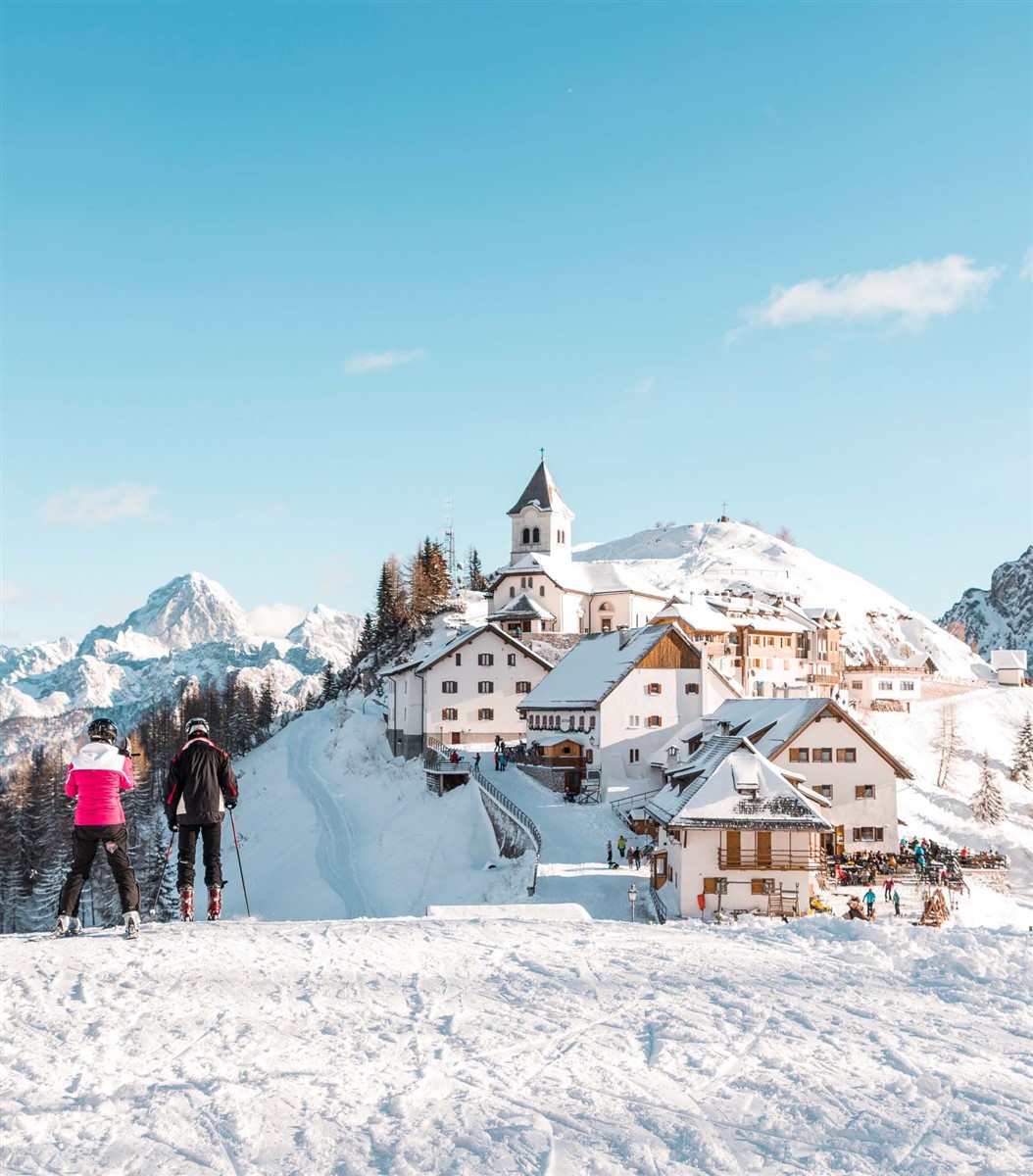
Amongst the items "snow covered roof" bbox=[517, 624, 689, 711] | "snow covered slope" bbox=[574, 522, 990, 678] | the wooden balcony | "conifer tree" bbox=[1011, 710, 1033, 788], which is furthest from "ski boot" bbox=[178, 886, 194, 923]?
"snow covered slope" bbox=[574, 522, 990, 678]

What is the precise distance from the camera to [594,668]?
57.6 meters

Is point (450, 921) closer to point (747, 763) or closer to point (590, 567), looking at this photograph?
point (747, 763)

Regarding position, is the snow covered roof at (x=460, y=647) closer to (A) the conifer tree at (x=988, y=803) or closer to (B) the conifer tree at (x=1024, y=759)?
(A) the conifer tree at (x=988, y=803)

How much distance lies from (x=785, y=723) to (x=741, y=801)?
1183cm

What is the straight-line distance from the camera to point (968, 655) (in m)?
157

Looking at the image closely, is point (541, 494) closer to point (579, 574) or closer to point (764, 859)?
point (579, 574)

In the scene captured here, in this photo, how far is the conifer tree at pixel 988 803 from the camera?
2916 inches

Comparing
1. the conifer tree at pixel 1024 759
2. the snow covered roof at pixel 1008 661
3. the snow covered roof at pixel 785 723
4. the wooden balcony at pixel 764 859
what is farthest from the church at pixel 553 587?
the wooden balcony at pixel 764 859

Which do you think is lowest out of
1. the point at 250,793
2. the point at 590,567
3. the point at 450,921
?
the point at 250,793

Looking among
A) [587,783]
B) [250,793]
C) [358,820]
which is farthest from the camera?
[250,793]

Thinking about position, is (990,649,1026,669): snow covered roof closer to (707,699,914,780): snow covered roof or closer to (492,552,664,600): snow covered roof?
(492,552,664,600): snow covered roof

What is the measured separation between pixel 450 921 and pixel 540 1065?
19.5ft

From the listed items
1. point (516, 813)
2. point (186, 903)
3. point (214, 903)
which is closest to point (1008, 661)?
point (516, 813)

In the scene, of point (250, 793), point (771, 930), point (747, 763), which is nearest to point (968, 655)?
point (250, 793)
